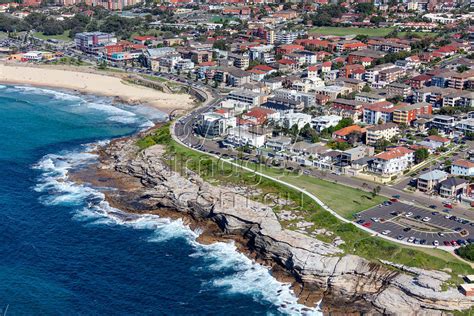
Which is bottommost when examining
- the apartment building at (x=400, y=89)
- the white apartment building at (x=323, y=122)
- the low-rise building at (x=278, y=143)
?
the low-rise building at (x=278, y=143)

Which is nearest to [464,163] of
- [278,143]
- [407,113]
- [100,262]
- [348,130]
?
[348,130]

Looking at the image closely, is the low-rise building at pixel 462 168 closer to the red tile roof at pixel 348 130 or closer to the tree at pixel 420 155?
the tree at pixel 420 155

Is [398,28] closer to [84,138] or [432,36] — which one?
[432,36]

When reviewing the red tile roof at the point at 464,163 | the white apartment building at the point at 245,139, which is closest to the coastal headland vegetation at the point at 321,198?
the white apartment building at the point at 245,139

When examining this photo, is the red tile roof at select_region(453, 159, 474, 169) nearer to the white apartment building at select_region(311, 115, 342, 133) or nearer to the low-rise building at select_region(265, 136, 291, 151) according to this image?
the low-rise building at select_region(265, 136, 291, 151)

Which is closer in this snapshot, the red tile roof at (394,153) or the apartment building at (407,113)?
the red tile roof at (394,153)

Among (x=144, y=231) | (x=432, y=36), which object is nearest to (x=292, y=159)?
(x=144, y=231)
